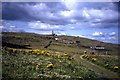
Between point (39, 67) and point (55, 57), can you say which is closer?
point (39, 67)

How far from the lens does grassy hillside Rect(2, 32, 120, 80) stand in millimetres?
17880

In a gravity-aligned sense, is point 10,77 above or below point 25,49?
below

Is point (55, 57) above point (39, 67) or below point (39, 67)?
above

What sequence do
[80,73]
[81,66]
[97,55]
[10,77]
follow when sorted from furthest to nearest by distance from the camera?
1. [97,55]
2. [81,66]
3. [80,73]
4. [10,77]

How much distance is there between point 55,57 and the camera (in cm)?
2011

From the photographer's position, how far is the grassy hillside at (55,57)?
1788cm

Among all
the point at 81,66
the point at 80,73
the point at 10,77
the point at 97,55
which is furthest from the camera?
the point at 97,55

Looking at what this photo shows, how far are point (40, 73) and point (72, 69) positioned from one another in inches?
116

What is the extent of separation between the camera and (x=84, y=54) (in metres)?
20.6

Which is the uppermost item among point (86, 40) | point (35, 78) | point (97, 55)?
point (86, 40)

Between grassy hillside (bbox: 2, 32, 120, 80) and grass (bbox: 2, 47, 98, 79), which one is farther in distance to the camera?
grassy hillside (bbox: 2, 32, 120, 80)

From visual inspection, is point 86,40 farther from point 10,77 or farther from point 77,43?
point 10,77

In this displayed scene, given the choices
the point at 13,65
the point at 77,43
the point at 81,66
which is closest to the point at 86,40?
the point at 77,43

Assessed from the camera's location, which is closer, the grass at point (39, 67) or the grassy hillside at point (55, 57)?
the grass at point (39, 67)
